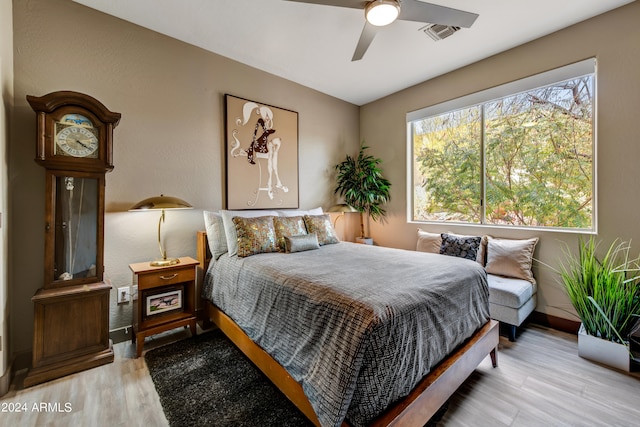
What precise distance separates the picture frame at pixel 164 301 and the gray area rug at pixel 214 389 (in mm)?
302

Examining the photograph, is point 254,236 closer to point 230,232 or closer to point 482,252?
point 230,232

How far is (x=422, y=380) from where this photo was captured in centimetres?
139

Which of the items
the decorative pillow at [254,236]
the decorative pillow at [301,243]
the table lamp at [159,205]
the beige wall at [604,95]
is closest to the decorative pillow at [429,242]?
the beige wall at [604,95]

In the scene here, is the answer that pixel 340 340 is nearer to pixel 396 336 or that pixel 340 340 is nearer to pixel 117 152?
pixel 396 336

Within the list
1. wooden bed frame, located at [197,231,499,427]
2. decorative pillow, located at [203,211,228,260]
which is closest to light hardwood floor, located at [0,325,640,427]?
wooden bed frame, located at [197,231,499,427]

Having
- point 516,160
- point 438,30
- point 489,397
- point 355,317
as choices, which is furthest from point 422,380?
point 438,30

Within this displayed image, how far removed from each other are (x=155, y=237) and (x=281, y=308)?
168cm


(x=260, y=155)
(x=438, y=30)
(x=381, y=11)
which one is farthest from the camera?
(x=260, y=155)

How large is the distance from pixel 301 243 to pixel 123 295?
1661 mm

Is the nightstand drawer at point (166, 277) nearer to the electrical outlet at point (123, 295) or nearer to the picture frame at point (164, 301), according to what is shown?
the picture frame at point (164, 301)

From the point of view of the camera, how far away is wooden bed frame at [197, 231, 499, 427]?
123cm

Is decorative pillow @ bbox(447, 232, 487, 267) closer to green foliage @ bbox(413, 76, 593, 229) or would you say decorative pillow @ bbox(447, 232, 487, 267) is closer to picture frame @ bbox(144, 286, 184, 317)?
green foliage @ bbox(413, 76, 593, 229)

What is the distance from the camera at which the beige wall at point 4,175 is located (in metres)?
1.70

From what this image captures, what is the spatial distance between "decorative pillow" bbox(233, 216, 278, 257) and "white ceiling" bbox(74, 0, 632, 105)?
179 cm
